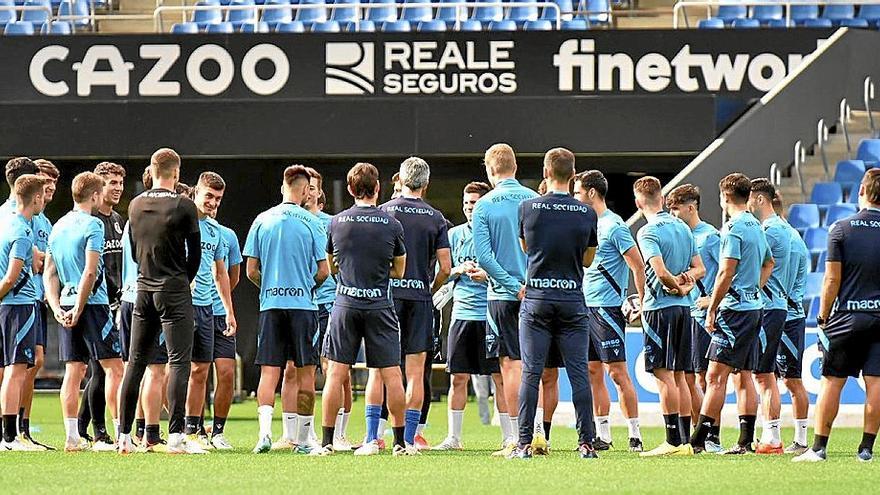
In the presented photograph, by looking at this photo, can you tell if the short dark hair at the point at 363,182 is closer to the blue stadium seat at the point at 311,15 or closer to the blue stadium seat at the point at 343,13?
the blue stadium seat at the point at 343,13

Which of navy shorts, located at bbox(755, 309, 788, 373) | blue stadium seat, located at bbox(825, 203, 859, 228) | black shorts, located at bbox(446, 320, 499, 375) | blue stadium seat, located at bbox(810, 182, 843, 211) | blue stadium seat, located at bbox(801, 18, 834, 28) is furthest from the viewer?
blue stadium seat, located at bbox(801, 18, 834, 28)

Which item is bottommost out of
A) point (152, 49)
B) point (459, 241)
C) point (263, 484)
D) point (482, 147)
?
point (263, 484)

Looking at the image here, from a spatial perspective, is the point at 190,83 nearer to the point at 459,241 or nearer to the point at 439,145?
the point at 439,145

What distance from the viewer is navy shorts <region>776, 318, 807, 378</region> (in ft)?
41.9

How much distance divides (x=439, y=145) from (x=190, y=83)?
3261 millimetres

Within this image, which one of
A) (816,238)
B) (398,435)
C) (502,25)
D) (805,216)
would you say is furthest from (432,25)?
(398,435)

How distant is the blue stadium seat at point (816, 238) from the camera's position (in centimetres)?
1845

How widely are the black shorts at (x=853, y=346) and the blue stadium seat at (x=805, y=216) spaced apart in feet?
26.4

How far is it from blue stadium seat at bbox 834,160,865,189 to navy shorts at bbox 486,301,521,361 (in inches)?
340

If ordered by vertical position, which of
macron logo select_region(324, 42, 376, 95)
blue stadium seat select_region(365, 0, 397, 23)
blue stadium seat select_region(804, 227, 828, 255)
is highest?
blue stadium seat select_region(365, 0, 397, 23)

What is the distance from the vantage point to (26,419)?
12312 millimetres

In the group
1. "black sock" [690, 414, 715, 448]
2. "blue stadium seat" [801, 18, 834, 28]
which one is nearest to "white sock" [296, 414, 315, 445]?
"black sock" [690, 414, 715, 448]

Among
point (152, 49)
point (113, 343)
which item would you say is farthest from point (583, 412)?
point (152, 49)

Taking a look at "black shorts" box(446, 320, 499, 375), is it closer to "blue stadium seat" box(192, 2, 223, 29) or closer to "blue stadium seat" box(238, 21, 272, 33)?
"blue stadium seat" box(238, 21, 272, 33)
